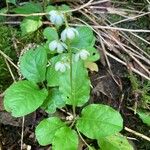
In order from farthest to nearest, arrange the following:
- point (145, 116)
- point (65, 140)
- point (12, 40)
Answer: point (12, 40), point (145, 116), point (65, 140)

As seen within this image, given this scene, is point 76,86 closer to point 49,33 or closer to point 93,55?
point 93,55

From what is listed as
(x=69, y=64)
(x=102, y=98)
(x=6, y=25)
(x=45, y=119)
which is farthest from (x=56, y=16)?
(x=6, y=25)

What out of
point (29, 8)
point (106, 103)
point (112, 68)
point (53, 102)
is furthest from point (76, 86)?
point (29, 8)

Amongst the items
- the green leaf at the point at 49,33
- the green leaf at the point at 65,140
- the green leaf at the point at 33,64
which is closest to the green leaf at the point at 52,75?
the green leaf at the point at 33,64

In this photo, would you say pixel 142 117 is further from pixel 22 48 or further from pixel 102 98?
pixel 22 48

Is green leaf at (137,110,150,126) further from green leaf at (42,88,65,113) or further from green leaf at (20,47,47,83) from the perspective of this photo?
green leaf at (20,47,47,83)

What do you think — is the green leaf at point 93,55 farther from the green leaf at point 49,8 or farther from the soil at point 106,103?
the green leaf at point 49,8

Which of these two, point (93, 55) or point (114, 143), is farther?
point (93, 55)

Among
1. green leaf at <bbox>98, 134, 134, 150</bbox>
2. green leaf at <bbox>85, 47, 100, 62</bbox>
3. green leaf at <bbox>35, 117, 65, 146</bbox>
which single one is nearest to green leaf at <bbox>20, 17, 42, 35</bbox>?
green leaf at <bbox>85, 47, 100, 62</bbox>
